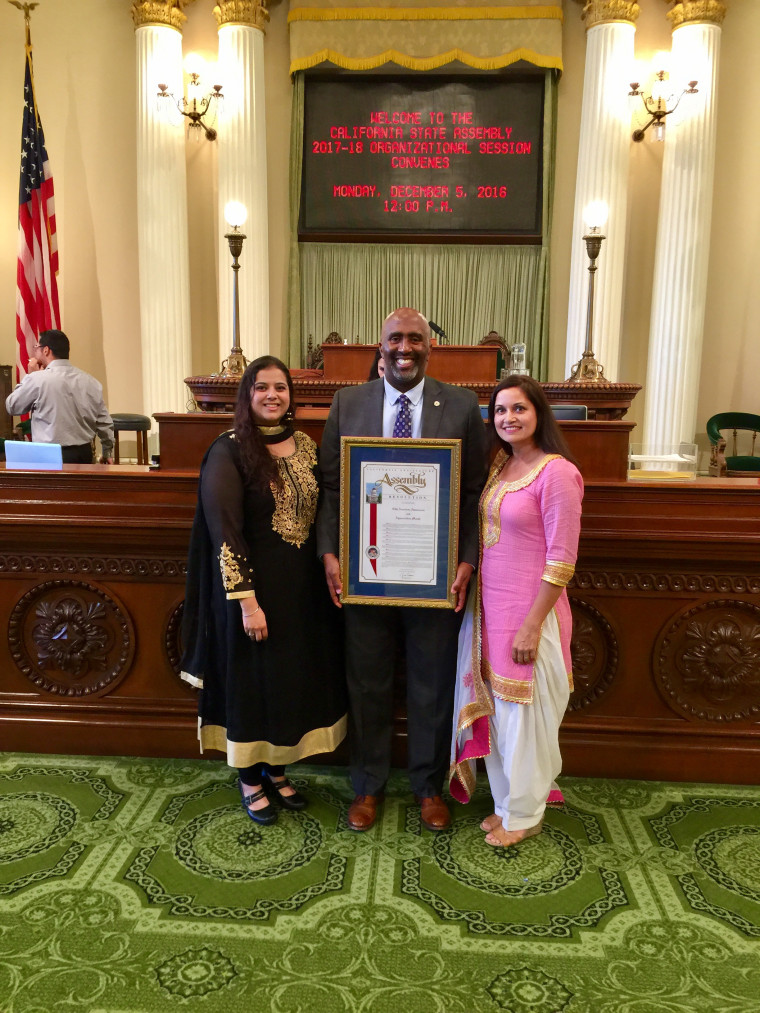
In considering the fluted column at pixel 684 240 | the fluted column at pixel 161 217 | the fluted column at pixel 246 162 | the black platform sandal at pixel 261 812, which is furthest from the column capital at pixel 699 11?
the black platform sandal at pixel 261 812

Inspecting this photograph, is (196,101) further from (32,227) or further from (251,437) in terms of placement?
(251,437)

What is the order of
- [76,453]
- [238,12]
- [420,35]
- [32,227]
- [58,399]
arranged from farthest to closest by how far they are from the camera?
1. [420,35]
2. [32,227]
3. [238,12]
4. [76,453]
5. [58,399]

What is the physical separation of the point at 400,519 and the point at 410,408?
1.24 ft

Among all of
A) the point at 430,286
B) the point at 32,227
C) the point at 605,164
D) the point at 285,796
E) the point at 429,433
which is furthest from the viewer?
the point at 430,286

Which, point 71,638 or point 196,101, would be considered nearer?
point 71,638

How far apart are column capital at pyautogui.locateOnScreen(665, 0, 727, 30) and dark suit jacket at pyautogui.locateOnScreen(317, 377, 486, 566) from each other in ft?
22.9

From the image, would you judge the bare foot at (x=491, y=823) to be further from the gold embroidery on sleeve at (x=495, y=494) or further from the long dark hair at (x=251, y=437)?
the long dark hair at (x=251, y=437)

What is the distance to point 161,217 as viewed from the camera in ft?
25.0

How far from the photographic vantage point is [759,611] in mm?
2744

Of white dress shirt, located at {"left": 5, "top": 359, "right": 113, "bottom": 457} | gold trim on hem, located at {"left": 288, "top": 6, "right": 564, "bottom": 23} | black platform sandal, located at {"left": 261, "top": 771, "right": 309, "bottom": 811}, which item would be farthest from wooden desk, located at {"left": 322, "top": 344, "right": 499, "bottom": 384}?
gold trim on hem, located at {"left": 288, "top": 6, "right": 564, "bottom": 23}

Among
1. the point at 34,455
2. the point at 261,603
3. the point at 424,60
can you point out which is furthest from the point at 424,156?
the point at 261,603

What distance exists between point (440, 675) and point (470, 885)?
2.09ft

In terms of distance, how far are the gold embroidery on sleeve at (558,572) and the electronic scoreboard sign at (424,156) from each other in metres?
6.44

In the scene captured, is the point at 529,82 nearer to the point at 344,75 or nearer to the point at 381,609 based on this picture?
the point at 344,75
